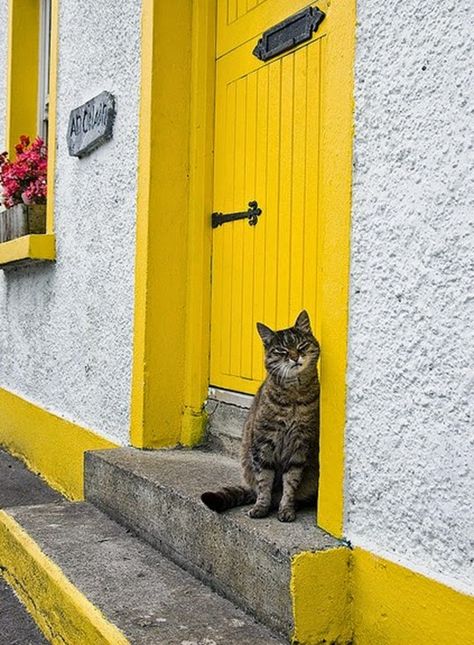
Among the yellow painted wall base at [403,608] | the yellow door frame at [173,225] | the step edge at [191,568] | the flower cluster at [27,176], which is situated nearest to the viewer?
the yellow painted wall base at [403,608]

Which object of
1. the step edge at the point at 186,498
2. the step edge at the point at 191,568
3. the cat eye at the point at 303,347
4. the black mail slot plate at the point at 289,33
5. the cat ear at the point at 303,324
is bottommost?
the step edge at the point at 191,568

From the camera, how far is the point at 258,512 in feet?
7.95

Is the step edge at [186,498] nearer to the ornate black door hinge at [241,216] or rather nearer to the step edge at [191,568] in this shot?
the step edge at [191,568]

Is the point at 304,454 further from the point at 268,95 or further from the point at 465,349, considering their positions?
the point at 268,95

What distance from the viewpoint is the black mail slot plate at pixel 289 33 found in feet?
9.87

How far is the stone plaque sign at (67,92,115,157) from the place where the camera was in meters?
4.08

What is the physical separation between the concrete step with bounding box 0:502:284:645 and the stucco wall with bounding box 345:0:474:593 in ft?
1.67

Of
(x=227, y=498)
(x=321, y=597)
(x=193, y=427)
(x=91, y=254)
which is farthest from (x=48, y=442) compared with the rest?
(x=321, y=597)

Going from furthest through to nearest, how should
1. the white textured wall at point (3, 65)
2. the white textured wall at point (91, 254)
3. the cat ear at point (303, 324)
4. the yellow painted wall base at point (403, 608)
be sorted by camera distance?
the white textured wall at point (3, 65) → the white textured wall at point (91, 254) → the cat ear at point (303, 324) → the yellow painted wall base at point (403, 608)

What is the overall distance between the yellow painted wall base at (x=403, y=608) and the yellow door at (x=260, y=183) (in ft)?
3.58

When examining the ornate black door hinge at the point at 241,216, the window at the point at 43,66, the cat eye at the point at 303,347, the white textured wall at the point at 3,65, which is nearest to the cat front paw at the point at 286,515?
the cat eye at the point at 303,347

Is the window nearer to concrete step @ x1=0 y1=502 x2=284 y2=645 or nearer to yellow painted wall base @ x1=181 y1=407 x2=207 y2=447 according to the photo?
yellow painted wall base @ x1=181 y1=407 x2=207 y2=447

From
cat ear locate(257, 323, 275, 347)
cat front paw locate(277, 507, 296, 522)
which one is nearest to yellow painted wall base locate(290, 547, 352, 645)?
cat front paw locate(277, 507, 296, 522)

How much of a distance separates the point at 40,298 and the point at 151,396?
1875 mm
